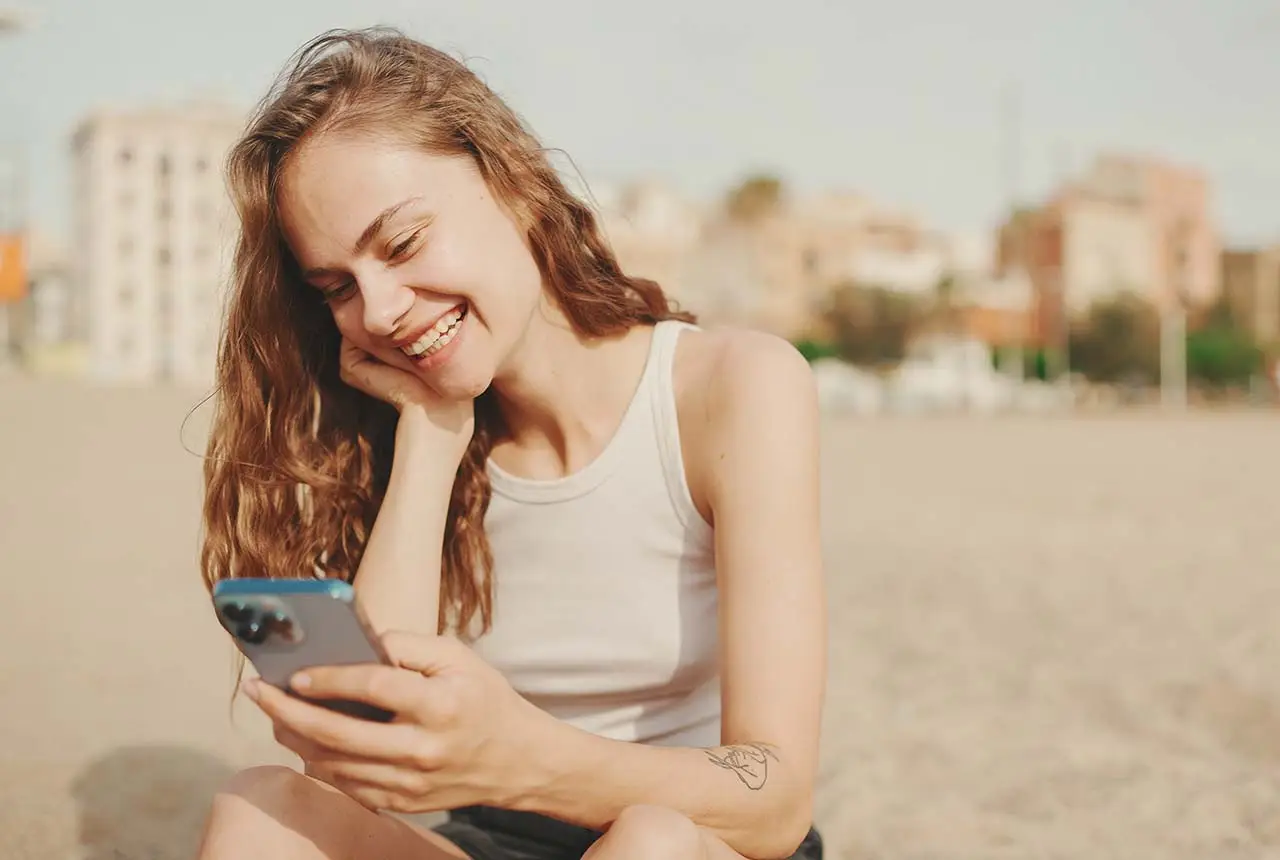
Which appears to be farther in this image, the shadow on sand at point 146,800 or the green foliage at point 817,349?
the green foliage at point 817,349

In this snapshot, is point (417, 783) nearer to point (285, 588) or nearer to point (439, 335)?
point (285, 588)

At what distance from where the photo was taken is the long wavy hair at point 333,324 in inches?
83.4

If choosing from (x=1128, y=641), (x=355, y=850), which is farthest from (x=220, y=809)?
(x=1128, y=641)

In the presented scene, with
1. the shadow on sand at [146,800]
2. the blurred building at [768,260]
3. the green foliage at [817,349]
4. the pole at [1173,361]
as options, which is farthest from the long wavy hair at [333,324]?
the blurred building at [768,260]

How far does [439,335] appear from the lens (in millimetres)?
→ 2145

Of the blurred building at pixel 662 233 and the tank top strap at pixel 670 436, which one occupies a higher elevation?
the tank top strap at pixel 670 436

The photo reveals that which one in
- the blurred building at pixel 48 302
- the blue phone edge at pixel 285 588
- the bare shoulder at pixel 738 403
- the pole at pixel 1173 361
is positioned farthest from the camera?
the blurred building at pixel 48 302

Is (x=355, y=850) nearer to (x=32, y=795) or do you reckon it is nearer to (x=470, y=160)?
(x=470, y=160)

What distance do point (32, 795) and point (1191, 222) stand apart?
85313mm

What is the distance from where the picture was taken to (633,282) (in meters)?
2.42

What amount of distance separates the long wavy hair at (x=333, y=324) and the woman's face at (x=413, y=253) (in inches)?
1.5

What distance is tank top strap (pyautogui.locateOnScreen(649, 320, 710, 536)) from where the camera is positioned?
2150 mm

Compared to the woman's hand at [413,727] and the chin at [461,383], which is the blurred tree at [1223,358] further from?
the woman's hand at [413,727]

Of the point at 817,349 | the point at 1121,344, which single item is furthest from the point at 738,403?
the point at 1121,344
